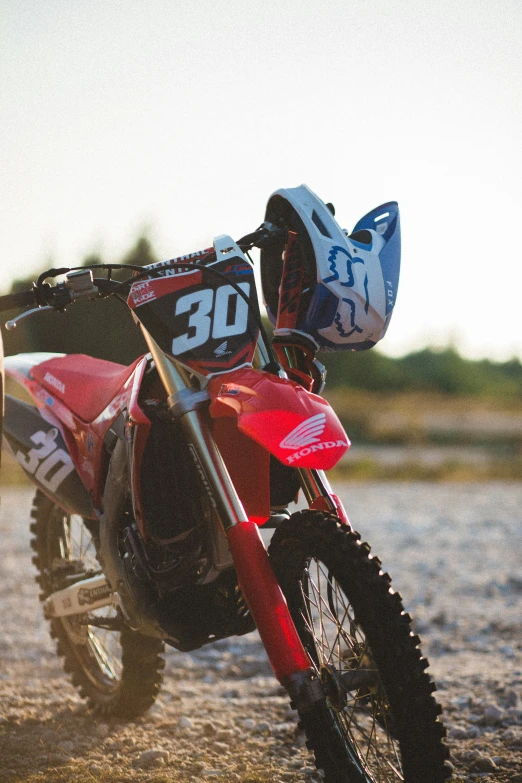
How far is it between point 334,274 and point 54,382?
1434 mm

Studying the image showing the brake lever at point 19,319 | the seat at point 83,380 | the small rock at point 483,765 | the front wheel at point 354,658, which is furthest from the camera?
the seat at point 83,380

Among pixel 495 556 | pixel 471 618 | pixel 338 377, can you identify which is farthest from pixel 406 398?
pixel 471 618

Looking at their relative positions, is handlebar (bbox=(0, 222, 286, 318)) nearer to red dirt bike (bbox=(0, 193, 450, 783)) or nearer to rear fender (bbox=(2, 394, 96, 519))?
red dirt bike (bbox=(0, 193, 450, 783))

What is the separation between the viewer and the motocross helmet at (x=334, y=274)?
8.85ft

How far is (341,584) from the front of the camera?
2.31m

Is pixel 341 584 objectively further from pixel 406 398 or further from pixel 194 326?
pixel 406 398

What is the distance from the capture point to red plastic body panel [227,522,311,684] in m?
2.34

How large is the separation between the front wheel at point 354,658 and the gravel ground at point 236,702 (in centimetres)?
65

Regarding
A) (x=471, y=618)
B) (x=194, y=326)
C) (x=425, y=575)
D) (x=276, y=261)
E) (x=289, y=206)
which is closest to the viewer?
(x=194, y=326)

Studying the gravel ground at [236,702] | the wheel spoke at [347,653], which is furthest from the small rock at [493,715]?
the wheel spoke at [347,653]

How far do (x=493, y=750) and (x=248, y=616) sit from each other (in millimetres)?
1121

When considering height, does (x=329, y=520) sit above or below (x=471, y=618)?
above

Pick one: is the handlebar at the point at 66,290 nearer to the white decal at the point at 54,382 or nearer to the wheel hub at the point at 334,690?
the white decal at the point at 54,382

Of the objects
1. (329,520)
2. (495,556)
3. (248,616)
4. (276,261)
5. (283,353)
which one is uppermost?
(276,261)
